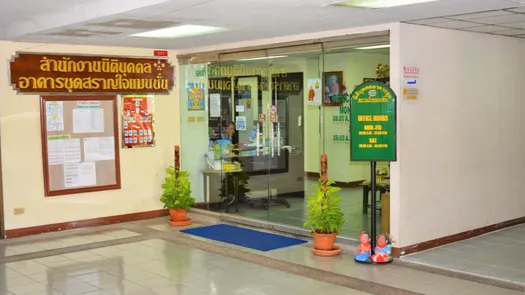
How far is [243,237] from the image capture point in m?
7.69

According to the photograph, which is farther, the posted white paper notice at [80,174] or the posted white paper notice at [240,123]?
the posted white paper notice at [240,123]

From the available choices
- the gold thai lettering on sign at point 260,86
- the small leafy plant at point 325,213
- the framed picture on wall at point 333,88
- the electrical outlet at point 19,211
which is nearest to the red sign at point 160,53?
the gold thai lettering on sign at point 260,86

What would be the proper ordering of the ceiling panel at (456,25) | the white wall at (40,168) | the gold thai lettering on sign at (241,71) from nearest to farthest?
the ceiling panel at (456,25) → the white wall at (40,168) → the gold thai lettering on sign at (241,71)

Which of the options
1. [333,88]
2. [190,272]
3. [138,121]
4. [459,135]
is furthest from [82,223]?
[459,135]

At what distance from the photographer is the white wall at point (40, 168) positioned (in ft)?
25.6

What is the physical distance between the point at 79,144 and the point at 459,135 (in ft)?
16.5

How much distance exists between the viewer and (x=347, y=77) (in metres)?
9.97

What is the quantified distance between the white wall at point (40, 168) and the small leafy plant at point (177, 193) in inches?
21.3

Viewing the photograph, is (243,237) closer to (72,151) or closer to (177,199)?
(177,199)

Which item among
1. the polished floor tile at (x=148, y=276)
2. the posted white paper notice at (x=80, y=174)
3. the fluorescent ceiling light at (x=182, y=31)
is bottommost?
the polished floor tile at (x=148, y=276)

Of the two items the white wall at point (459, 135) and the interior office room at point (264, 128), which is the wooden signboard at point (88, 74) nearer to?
the interior office room at point (264, 128)

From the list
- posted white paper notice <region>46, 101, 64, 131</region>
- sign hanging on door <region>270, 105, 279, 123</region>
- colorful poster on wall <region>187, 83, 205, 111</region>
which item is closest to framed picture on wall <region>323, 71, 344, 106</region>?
sign hanging on door <region>270, 105, 279, 123</region>

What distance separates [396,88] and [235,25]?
1.84 meters

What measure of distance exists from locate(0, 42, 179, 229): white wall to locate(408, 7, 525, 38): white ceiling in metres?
4.36
